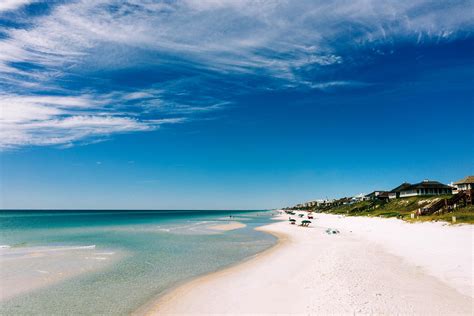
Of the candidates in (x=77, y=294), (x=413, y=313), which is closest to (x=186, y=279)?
(x=77, y=294)

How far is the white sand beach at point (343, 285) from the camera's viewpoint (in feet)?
41.8

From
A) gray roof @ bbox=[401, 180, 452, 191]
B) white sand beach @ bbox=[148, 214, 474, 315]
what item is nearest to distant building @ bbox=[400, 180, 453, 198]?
gray roof @ bbox=[401, 180, 452, 191]

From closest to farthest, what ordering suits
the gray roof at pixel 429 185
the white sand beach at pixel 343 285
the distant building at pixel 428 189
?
the white sand beach at pixel 343 285 < the distant building at pixel 428 189 < the gray roof at pixel 429 185

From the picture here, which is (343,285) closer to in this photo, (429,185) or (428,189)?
(428,189)

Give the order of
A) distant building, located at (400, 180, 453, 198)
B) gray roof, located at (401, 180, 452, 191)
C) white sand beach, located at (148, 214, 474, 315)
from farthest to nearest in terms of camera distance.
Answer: gray roof, located at (401, 180, 452, 191), distant building, located at (400, 180, 453, 198), white sand beach, located at (148, 214, 474, 315)

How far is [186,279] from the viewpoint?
1952 cm

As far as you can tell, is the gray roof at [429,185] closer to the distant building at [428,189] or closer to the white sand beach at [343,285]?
the distant building at [428,189]

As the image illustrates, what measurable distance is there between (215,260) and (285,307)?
1370 centimetres

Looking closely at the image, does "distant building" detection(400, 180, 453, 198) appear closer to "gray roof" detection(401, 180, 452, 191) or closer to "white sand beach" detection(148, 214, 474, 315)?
"gray roof" detection(401, 180, 452, 191)

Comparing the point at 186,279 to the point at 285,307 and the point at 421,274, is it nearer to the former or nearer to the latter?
the point at 285,307

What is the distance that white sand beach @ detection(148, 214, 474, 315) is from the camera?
1273 centimetres

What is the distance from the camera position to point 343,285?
50.6ft

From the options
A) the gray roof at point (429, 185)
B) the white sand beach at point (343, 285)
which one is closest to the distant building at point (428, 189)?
the gray roof at point (429, 185)

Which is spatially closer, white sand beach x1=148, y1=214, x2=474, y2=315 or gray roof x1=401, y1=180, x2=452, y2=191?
white sand beach x1=148, y1=214, x2=474, y2=315
